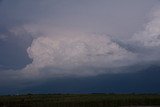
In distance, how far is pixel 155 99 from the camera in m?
143

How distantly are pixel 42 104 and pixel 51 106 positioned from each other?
4.28 m

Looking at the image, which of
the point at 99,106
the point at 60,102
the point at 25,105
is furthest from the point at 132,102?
the point at 25,105

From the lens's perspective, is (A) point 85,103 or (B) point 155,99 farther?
(B) point 155,99

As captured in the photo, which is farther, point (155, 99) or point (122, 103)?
point (155, 99)

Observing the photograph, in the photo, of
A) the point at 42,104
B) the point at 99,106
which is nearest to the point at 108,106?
the point at 99,106

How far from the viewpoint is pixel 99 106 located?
5079 inches

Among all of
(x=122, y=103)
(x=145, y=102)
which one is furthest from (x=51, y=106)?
(x=145, y=102)

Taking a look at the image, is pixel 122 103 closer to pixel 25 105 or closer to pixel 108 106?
pixel 108 106

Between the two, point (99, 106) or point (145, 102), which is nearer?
point (99, 106)

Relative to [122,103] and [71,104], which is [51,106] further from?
[122,103]

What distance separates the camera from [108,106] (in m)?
130

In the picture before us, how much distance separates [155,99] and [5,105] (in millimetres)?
48848

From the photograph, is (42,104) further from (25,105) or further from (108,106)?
(108,106)

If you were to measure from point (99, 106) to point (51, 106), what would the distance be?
1418 centimetres
